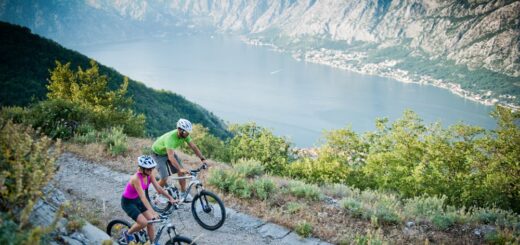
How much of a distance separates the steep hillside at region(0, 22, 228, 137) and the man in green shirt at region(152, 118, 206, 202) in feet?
169

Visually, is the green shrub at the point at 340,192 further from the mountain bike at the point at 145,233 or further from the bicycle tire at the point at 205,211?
the mountain bike at the point at 145,233

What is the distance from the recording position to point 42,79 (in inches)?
2719

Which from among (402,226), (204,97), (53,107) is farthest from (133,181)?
(204,97)

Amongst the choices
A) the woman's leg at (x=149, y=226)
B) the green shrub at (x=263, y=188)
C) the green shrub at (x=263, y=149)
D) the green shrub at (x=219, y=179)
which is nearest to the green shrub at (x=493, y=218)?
the green shrub at (x=263, y=188)

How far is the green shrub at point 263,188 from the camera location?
1020cm

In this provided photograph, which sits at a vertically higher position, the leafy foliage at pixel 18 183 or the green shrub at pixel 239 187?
the leafy foliage at pixel 18 183

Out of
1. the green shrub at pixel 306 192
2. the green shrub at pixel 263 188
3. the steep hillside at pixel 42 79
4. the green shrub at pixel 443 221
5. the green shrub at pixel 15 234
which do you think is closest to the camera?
the green shrub at pixel 15 234

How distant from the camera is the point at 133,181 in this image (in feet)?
21.8

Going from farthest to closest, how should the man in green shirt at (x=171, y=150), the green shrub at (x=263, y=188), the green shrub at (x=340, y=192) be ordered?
the green shrub at (x=340, y=192) → the green shrub at (x=263, y=188) → the man in green shirt at (x=171, y=150)

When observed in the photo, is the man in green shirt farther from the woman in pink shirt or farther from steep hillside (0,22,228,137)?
steep hillside (0,22,228,137)

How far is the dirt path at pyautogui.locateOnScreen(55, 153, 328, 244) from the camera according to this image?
27.4 feet

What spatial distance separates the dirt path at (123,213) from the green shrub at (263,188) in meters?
1.02

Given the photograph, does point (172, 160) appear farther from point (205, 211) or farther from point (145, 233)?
point (145, 233)

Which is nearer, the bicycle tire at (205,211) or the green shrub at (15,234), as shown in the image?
the green shrub at (15,234)
